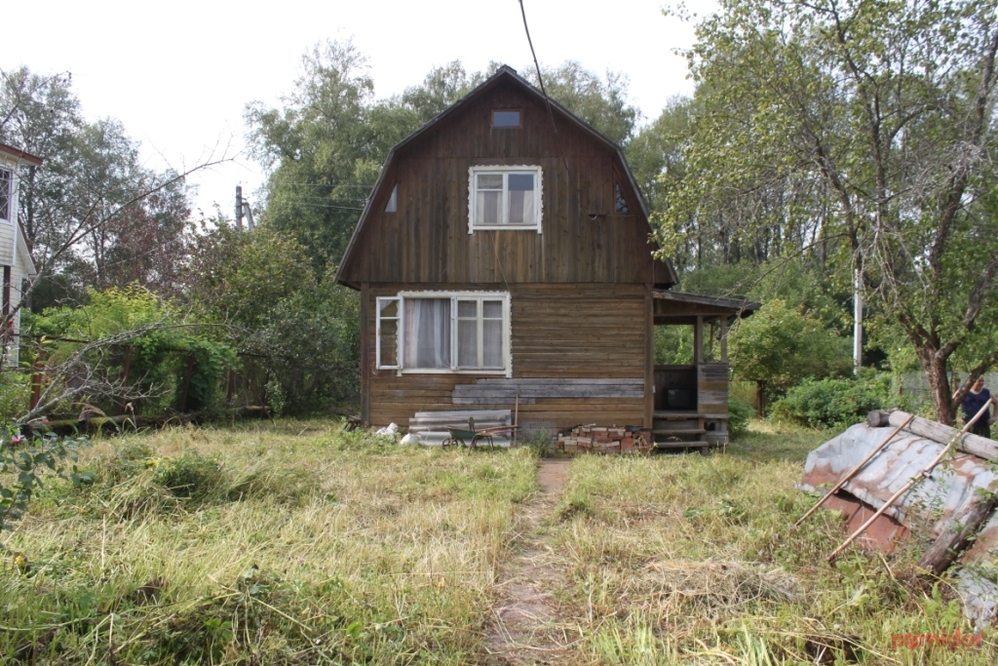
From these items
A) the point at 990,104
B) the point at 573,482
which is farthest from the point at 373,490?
the point at 990,104

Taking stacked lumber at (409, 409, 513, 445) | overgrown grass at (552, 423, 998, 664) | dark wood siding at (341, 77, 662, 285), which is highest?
dark wood siding at (341, 77, 662, 285)

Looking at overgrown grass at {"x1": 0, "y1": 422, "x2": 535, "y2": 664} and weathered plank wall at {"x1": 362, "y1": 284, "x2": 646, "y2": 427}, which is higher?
weathered plank wall at {"x1": 362, "y1": 284, "x2": 646, "y2": 427}

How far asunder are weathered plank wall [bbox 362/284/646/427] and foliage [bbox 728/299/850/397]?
28.1 feet

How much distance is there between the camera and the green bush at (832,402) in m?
19.2

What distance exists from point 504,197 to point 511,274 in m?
1.44

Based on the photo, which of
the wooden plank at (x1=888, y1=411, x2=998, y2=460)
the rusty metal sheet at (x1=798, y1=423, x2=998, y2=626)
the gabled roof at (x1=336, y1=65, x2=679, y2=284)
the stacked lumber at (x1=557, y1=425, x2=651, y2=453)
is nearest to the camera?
the rusty metal sheet at (x1=798, y1=423, x2=998, y2=626)

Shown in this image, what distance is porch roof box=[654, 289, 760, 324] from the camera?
13695 millimetres

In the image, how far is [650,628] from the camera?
175 inches

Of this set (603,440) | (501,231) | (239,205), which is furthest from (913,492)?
(239,205)

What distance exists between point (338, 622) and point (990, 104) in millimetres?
9826

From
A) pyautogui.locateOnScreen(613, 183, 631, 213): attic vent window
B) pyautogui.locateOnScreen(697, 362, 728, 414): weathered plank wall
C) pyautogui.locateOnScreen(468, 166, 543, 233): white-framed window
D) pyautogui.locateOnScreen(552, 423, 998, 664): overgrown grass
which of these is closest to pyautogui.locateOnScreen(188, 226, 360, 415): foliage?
pyautogui.locateOnScreen(468, 166, 543, 233): white-framed window

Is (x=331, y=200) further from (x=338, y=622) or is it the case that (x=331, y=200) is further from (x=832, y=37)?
(x=338, y=622)

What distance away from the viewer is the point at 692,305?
14414mm

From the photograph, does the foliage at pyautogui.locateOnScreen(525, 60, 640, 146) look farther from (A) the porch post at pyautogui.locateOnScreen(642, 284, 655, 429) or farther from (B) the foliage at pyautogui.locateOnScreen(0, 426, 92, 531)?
(B) the foliage at pyautogui.locateOnScreen(0, 426, 92, 531)
